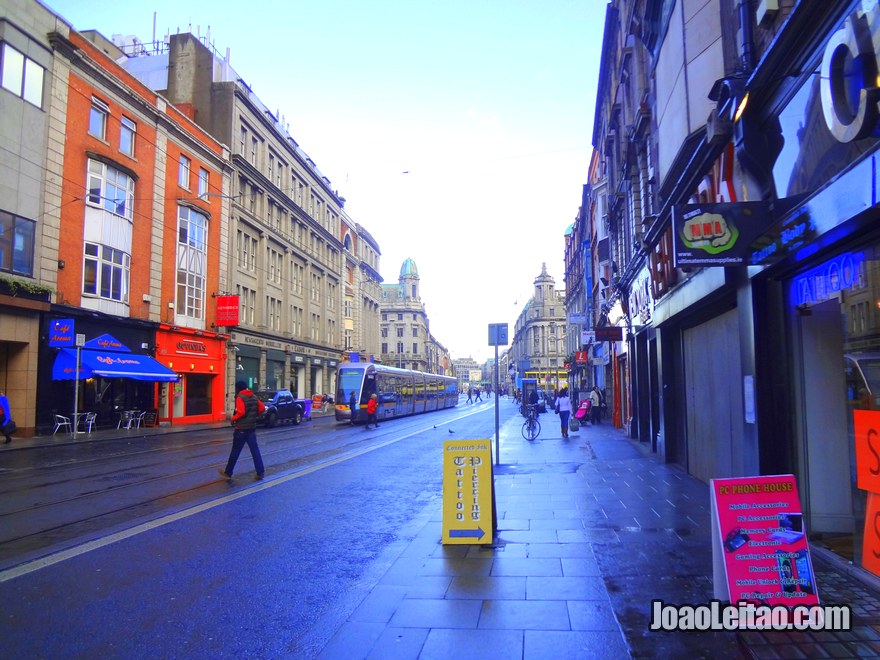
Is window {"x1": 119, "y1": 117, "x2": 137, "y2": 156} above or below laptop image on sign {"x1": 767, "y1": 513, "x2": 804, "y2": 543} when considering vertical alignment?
above

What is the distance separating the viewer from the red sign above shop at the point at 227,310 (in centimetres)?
3591

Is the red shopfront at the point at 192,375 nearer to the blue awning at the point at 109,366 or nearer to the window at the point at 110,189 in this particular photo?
the blue awning at the point at 109,366

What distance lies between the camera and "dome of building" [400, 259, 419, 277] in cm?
11856

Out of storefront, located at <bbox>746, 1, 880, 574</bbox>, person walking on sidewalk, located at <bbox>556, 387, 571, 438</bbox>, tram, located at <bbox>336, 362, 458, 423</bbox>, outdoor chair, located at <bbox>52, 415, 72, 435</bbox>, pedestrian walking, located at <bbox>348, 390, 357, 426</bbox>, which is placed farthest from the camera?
tram, located at <bbox>336, 362, 458, 423</bbox>

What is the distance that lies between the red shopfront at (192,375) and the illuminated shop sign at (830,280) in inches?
1156

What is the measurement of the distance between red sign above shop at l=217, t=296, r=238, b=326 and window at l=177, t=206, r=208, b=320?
46.0 inches

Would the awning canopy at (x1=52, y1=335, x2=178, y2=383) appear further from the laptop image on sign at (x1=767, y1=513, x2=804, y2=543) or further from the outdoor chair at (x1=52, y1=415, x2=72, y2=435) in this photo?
the laptop image on sign at (x1=767, y1=513, x2=804, y2=543)

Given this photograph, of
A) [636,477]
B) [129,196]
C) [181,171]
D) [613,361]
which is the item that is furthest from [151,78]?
[636,477]

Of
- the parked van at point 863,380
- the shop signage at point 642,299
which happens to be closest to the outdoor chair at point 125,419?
the shop signage at point 642,299

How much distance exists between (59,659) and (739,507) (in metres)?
4.46

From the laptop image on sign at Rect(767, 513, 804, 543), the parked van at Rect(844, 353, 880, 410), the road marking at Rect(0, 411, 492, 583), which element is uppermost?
the parked van at Rect(844, 353, 880, 410)

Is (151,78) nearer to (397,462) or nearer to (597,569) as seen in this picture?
(397,462)

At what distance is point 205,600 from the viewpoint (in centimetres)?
504

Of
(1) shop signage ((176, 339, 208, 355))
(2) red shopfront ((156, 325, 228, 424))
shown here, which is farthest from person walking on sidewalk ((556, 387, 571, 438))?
(1) shop signage ((176, 339, 208, 355))
